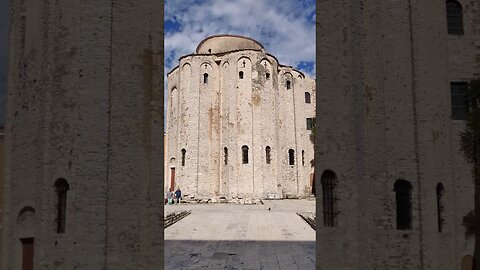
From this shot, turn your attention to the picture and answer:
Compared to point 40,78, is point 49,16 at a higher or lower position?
higher

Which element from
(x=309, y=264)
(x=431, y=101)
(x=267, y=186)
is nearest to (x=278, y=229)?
(x=309, y=264)

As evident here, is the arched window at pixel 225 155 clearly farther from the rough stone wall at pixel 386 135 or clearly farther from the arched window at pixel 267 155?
the rough stone wall at pixel 386 135

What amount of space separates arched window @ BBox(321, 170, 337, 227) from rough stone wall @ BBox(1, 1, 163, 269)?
148 inches

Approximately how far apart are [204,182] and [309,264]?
2736 cm

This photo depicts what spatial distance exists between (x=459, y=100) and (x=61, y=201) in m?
9.82

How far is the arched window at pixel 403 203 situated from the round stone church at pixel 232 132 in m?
28.9

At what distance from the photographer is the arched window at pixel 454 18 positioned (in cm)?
1034

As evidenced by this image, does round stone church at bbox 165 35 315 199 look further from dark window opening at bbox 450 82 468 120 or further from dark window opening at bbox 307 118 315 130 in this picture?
dark window opening at bbox 450 82 468 120

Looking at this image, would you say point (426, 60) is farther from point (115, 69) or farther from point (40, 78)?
point (40, 78)

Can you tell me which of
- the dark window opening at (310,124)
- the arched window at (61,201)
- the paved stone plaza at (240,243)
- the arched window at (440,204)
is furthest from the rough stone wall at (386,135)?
the dark window opening at (310,124)

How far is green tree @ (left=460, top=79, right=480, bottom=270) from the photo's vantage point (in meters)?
9.41

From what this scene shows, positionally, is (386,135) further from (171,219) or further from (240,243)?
(171,219)

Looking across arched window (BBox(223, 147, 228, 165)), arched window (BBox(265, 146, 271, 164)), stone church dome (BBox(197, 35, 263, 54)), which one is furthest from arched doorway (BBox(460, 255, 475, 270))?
stone church dome (BBox(197, 35, 263, 54))

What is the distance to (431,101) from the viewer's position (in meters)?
9.42
